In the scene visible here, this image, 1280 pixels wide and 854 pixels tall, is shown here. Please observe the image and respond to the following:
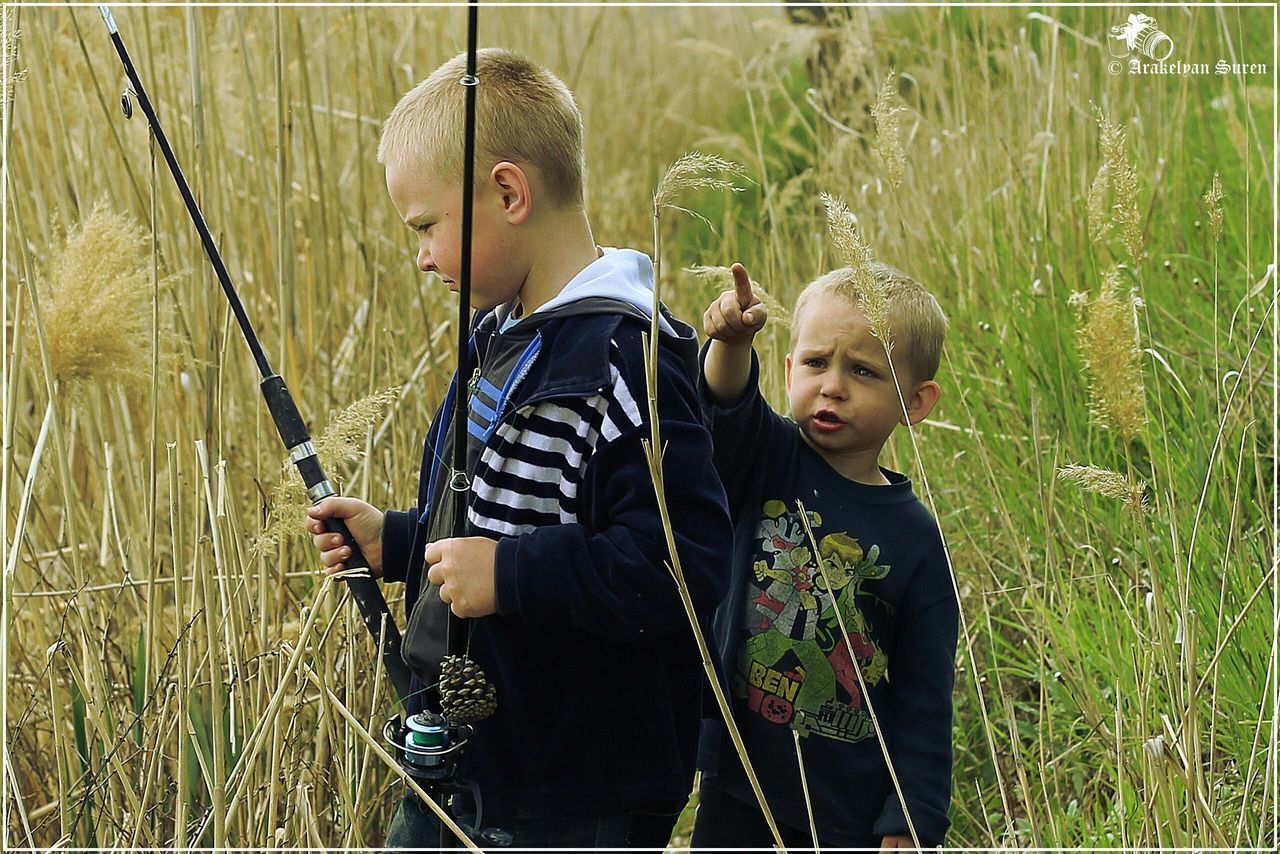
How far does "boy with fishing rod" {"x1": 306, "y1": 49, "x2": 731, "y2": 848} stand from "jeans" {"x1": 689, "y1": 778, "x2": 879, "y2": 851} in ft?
0.59

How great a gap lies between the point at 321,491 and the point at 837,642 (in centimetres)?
64

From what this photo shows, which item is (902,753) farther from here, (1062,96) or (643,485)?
(1062,96)

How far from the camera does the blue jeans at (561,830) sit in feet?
4.98

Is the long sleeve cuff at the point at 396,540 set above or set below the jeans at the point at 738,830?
above

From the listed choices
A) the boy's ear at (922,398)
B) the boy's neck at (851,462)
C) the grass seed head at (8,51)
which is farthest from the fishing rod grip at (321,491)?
the boy's ear at (922,398)

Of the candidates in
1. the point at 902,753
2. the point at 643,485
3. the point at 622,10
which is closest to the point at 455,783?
the point at 643,485

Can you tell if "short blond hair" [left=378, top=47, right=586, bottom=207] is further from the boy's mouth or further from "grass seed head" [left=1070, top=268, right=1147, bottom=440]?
"grass seed head" [left=1070, top=268, right=1147, bottom=440]

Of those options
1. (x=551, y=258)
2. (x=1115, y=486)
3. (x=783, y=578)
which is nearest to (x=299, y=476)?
(x=551, y=258)

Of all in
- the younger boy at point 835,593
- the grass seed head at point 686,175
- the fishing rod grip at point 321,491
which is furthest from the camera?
the younger boy at point 835,593

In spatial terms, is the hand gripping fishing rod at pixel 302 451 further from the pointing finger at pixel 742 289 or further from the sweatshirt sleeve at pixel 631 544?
the pointing finger at pixel 742 289

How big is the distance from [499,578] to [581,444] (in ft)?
0.56

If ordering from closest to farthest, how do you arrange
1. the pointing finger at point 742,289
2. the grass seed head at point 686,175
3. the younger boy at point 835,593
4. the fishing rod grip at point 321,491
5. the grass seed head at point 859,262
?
1. the grass seed head at point 686,175
2. the grass seed head at point 859,262
3. the pointing finger at point 742,289
4. the fishing rod grip at point 321,491
5. the younger boy at point 835,593

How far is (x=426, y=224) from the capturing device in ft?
4.88

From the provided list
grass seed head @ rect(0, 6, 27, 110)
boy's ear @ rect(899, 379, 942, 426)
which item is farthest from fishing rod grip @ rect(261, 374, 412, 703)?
boy's ear @ rect(899, 379, 942, 426)
